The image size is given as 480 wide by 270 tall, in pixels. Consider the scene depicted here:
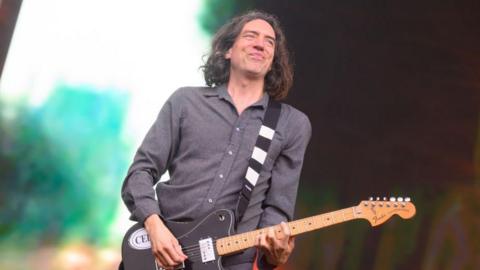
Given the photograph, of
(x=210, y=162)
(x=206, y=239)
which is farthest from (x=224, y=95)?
(x=206, y=239)

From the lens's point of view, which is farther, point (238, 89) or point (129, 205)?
point (238, 89)

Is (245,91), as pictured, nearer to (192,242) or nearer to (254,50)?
(254,50)

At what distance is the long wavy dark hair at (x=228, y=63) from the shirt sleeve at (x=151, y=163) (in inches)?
11.6

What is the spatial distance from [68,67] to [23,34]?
0.31 m

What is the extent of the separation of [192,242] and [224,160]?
33 centimetres

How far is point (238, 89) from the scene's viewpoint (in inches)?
99.2

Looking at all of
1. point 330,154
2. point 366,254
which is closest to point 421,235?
point 366,254

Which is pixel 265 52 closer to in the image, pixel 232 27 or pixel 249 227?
pixel 232 27

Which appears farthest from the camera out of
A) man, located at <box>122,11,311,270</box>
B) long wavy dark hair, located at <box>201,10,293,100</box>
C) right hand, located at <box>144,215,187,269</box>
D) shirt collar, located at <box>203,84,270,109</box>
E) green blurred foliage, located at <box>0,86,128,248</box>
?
green blurred foliage, located at <box>0,86,128,248</box>

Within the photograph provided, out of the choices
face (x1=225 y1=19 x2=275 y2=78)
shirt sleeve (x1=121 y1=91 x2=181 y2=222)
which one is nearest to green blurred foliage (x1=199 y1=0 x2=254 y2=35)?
face (x1=225 y1=19 x2=275 y2=78)

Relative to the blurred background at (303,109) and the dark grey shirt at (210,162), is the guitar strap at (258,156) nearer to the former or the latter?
the dark grey shirt at (210,162)

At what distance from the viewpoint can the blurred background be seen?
363cm

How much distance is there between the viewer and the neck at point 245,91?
2486 mm

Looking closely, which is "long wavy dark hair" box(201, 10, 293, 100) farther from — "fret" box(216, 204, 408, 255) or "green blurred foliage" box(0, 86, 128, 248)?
"green blurred foliage" box(0, 86, 128, 248)
